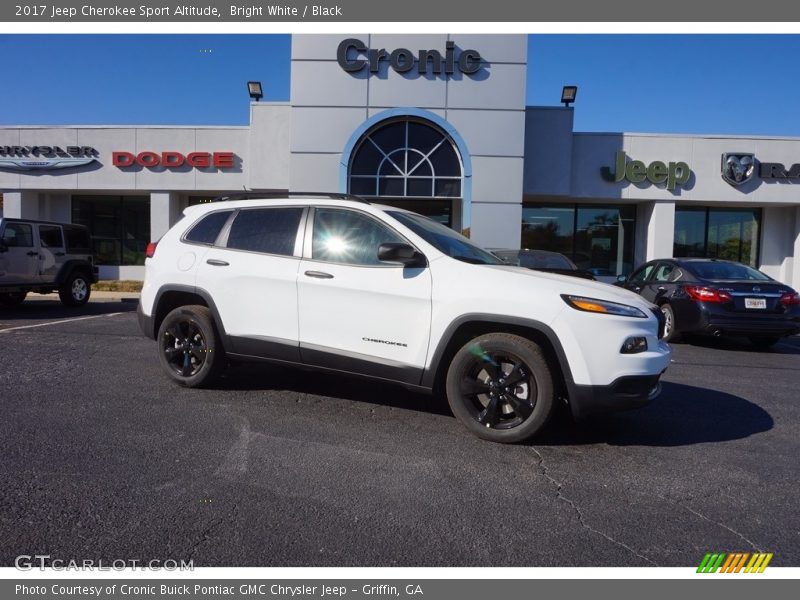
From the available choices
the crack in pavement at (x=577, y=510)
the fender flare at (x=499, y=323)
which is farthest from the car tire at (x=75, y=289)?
the crack in pavement at (x=577, y=510)

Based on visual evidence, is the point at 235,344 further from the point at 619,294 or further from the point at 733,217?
the point at 733,217

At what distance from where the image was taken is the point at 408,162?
15.5 meters

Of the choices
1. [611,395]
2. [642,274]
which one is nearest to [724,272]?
[642,274]

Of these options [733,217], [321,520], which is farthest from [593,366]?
[733,217]

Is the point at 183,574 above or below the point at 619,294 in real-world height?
below

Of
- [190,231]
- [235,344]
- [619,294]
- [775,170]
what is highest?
[775,170]

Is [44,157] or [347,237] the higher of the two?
[44,157]

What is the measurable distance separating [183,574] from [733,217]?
21795mm

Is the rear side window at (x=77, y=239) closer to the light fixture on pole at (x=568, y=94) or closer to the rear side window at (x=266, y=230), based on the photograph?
the rear side window at (x=266, y=230)

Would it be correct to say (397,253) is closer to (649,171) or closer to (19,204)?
(649,171)

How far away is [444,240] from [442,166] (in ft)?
37.9

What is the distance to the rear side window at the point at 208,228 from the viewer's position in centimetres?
508

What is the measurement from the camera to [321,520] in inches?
107

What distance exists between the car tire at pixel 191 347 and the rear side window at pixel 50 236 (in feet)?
26.8
